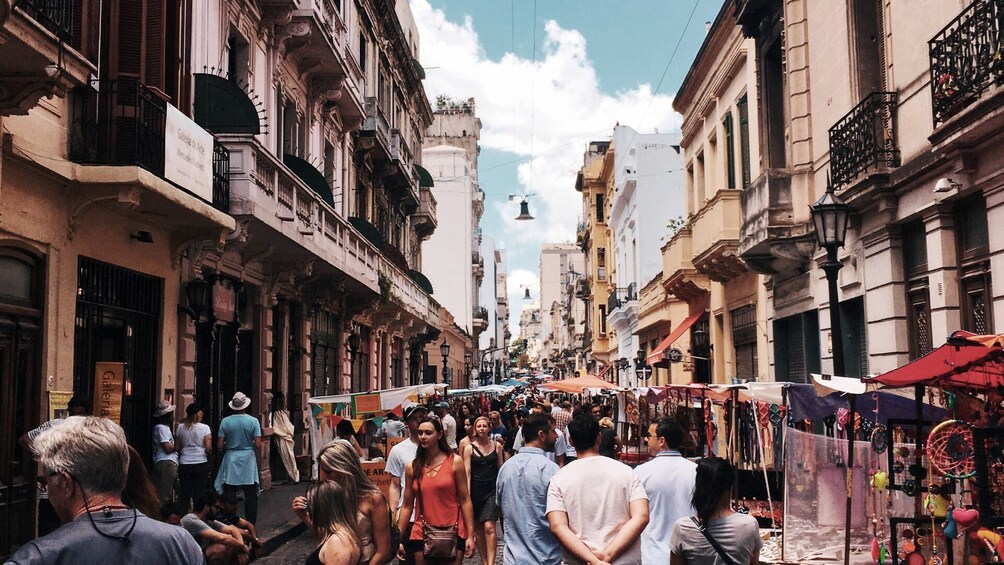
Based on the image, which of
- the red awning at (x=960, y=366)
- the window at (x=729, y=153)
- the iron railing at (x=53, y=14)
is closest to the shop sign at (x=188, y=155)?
the iron railing at (x=53, y=14)

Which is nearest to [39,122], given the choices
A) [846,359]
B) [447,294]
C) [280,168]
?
[280,168]

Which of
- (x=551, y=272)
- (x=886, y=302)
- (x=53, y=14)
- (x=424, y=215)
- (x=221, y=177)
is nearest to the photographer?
(x=53, y=14)

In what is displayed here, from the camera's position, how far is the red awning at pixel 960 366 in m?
6.92

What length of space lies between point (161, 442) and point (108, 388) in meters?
1.10

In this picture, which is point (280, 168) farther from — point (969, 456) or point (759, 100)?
point (969, 456)

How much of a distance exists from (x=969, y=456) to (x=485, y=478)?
13.5 ft

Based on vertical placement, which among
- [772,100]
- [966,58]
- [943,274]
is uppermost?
[772,100]

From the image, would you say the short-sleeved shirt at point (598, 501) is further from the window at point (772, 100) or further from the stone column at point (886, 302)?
the window at point (772, 100)

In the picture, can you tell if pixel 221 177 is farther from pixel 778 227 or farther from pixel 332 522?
pixel 332 522

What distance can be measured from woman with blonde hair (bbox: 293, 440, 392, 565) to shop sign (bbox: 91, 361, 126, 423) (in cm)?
705

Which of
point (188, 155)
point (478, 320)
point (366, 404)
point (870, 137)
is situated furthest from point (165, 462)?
point (478, 320)

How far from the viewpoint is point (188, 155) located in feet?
42.7

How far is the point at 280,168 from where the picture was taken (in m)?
16.8

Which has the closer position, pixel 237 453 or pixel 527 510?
pixel 527 510
